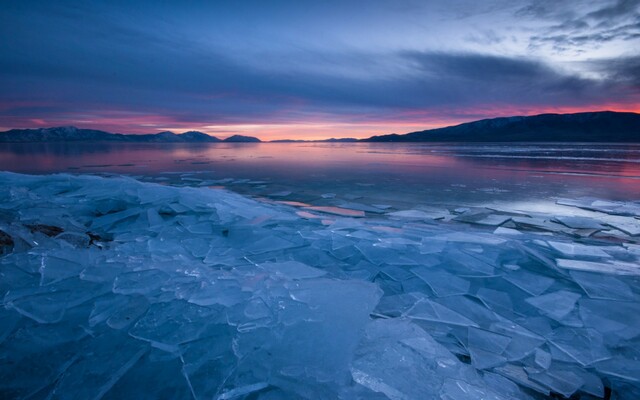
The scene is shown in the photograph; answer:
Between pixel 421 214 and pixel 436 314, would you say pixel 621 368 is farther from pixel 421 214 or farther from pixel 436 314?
pixel 421 214

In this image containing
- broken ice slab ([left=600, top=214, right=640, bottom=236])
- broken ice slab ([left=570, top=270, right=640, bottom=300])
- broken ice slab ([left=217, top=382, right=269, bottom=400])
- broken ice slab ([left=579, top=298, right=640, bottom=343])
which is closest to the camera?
broken ice slab ([left=217, top=382, right=269, bottom=400])

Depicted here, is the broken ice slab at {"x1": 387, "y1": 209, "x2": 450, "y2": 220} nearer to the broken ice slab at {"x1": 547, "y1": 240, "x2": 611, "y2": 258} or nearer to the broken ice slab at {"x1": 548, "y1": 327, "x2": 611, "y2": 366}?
the broken ice slab at {"x1": 547, "y1": 240, "x2": 611, "y2": 258}

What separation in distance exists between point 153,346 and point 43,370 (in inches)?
19.1

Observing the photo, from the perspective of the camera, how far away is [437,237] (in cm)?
347

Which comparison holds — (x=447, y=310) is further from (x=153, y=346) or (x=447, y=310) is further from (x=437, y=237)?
(x=153, y=346)

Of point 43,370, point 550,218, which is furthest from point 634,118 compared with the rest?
point 43,370

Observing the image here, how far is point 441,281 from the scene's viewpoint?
8.66ft

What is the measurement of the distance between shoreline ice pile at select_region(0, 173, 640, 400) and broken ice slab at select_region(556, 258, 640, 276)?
2 centimetres

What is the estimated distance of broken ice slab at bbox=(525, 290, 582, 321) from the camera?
7.22ft

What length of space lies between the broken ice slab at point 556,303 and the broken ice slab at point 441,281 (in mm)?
479

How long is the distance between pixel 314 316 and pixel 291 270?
0.78m

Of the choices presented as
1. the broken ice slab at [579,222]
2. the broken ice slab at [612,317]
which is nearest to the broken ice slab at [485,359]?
the broken ice slab at [612,317]

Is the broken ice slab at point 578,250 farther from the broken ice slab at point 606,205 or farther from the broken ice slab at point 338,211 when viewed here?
the broken ice slab at point 606,205

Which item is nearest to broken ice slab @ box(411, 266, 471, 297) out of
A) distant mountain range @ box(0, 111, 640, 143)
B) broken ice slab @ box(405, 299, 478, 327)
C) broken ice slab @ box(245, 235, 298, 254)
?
broken ice slab @ box(405, 299, 478, 327)
